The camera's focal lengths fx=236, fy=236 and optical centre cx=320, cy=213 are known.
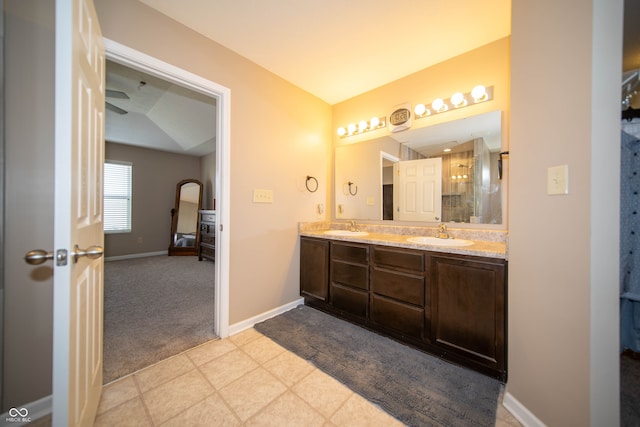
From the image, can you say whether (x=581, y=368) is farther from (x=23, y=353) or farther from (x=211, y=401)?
(x=23, y=353)

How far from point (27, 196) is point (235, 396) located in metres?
1.48

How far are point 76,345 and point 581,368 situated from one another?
1946mm

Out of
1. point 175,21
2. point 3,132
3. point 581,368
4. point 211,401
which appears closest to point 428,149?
point 581,368

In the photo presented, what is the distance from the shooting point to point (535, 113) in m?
1.15

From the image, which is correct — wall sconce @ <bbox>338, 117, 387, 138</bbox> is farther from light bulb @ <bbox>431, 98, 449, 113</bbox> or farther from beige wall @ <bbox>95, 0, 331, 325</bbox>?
light bulb @ <bbox>431, 98, 449, 113</bbox>

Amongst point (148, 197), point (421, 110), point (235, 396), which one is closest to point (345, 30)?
point (421, 110)

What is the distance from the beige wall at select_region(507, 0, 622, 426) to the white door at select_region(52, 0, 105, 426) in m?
1.88

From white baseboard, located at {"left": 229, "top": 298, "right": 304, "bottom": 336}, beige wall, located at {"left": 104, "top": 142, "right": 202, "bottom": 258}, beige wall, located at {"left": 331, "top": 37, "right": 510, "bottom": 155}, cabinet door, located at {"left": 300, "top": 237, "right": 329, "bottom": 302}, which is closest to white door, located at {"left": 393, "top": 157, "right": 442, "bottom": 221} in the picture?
beige wall, located at {"left": 331, "top": 37, "right": 510, "bottom": 155}

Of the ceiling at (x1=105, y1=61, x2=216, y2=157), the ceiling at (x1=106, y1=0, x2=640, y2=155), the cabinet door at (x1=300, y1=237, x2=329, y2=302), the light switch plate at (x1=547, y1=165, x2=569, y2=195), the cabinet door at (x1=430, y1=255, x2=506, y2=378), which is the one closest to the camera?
the light switch plate at (x1=547, y1=165, x2=569, y2=195)

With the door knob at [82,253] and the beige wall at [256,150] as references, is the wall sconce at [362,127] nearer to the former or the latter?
the beige wall at [256,150]

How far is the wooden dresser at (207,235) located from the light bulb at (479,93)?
4414 millimetres

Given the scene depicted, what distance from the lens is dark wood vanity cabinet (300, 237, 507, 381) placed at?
4.67 ft

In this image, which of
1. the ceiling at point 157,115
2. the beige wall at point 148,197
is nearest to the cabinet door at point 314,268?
the ceiling at point 157,115

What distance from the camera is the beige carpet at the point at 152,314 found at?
1.70 meters
